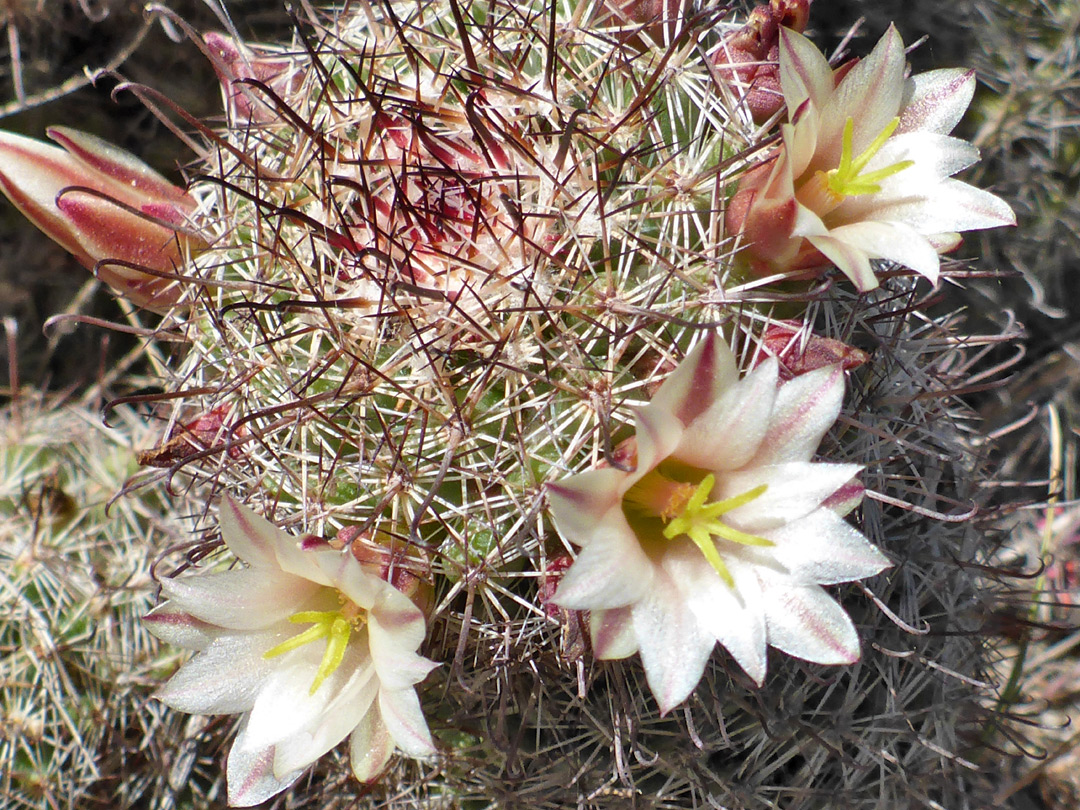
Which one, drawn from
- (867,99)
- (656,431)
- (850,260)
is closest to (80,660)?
(656,431)

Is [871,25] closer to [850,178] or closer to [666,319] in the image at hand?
[850,178]

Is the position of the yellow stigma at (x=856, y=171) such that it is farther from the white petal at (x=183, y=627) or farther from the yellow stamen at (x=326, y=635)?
the white petal at (x=183, y=627)

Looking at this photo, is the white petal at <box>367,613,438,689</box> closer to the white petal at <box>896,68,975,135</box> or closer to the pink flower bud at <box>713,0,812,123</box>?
the pink flower bud at <box>713,0,812,123</box>

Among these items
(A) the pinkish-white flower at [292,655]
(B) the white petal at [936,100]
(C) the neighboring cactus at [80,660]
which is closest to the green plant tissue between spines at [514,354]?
(A) the pinkish-white flower at [292,655]

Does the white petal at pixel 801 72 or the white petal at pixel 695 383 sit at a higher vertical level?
the white petal at pixel 801 72

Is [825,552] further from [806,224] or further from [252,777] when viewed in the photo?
[252,777]

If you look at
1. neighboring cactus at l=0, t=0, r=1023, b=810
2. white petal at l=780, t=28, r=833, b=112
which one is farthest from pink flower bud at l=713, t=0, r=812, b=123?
white petal at l=780, t=28, r=833, b=112
